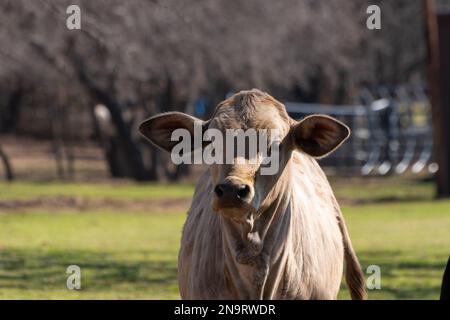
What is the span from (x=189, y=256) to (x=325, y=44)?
112 feet

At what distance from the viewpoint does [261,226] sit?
300 inches

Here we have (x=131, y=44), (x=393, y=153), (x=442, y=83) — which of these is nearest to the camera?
(x=131, y=44)

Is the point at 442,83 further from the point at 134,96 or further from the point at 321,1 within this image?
the point at 134,96

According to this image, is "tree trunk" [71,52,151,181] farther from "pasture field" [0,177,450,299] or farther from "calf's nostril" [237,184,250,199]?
"calf's nostril" [237,184,250,199]

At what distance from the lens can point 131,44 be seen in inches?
1160

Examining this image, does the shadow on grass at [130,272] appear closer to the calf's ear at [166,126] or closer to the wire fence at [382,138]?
the calf's ear at [166,126]

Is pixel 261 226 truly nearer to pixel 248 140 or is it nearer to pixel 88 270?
pixel 248 140

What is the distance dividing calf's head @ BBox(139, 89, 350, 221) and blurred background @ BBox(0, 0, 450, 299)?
5.57 metres

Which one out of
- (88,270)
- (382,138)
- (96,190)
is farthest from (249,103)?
(382,138)

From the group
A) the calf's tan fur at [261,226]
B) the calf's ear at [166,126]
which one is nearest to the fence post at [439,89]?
the calf's tan fur at [261,226]

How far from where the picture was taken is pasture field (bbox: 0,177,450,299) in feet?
47.9

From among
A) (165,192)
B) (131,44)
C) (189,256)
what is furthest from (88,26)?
(189,256)

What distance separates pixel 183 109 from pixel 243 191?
35.7 metres

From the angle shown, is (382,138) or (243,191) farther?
(382,138)
